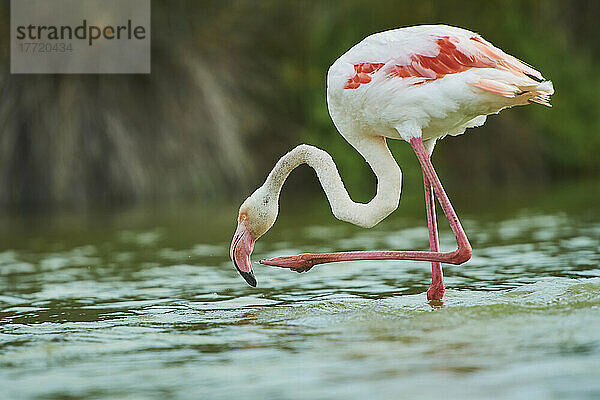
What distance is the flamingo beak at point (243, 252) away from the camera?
700cm

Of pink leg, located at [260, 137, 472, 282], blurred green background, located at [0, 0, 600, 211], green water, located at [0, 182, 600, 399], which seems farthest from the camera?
blurred green background, located at [0, 0, 600, 211]

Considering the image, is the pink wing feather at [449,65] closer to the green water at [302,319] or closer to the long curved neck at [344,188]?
the long curved neck at [344,188]

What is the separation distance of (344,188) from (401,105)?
0.79 meters

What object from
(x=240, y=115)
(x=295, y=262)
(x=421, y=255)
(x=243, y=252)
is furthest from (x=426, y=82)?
(x=240, y=115)

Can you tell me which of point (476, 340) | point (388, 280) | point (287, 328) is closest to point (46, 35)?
point (388, 280)

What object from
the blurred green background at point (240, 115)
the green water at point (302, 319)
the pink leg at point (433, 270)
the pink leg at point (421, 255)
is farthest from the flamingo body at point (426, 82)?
the blurred green background at point (240, 115)

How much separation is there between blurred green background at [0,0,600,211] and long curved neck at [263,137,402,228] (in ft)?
28.9

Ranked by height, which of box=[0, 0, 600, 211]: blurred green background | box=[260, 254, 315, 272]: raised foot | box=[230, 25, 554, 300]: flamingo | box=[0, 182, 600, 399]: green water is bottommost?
box=[0, 182, 600, 399]: green water

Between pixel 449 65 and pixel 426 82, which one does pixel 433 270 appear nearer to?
pixel 426 82

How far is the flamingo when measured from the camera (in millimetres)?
6715

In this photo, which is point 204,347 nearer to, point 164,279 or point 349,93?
point 349,93

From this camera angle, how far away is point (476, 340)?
17.2ft

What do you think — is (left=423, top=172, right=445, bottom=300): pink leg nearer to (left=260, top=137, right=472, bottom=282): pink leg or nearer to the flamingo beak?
(left=260, top=137, right=472, bottom=282): pink leg

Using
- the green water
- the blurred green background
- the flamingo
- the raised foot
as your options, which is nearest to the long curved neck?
the flamingo
